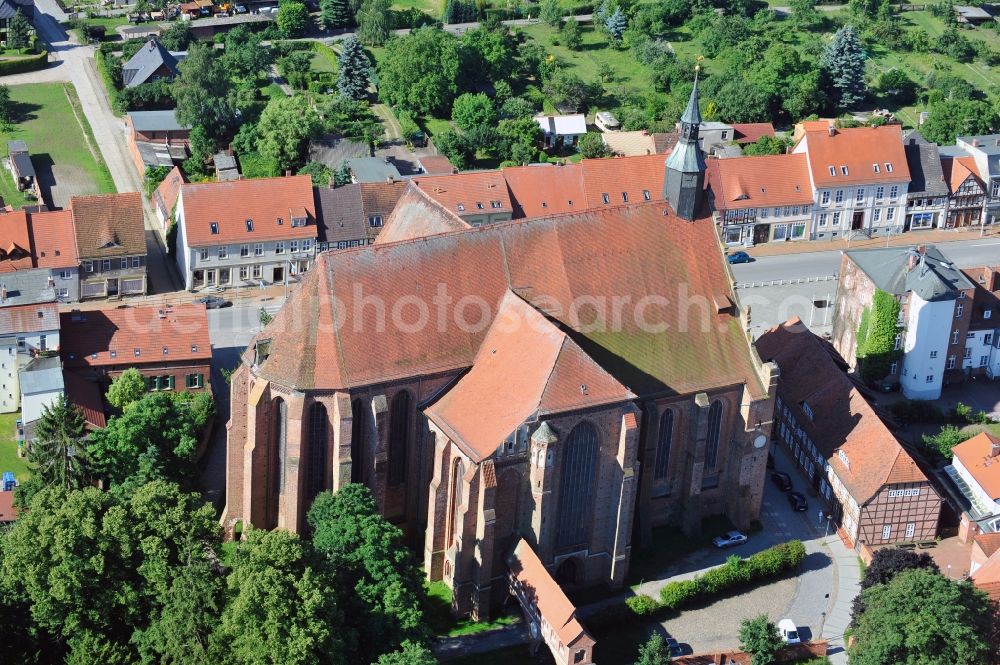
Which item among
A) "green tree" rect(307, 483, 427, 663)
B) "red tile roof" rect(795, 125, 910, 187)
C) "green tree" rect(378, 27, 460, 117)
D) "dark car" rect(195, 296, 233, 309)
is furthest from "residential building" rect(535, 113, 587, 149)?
"green tree" rect(307, 483, 427, 663)

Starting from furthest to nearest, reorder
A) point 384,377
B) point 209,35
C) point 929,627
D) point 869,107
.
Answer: point 209,35 < point 869,107 < point 384,377 < point 929,627

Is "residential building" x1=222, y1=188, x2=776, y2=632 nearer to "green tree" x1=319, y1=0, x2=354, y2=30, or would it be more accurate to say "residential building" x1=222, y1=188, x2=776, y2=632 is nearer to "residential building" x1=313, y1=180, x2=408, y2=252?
"residential building" x1=313, y1=180, x2=408, y2=252

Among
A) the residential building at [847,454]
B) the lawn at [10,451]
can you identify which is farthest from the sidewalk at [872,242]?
the lawn at [10,451]

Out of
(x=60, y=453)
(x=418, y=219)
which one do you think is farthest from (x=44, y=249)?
(x=418, y=219)

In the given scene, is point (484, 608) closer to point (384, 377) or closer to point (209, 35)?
point (384, 377)

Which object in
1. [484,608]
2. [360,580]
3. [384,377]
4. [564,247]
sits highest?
[564,247]

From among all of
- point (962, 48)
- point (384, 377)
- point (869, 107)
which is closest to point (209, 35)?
point (869, 107)
